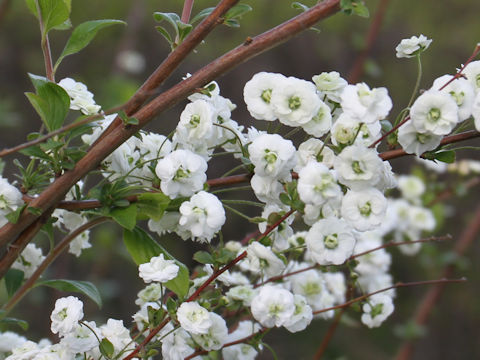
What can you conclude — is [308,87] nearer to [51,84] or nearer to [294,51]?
[51,84]

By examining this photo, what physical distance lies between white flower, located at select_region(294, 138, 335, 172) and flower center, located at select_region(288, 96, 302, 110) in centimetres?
4

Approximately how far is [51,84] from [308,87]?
24cm

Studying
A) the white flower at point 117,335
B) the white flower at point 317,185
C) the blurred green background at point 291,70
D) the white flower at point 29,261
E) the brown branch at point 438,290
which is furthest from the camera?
the blurred green background at point 291,70

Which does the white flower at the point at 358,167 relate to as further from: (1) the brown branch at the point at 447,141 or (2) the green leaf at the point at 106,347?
(2) the green leaf at the point at 106,347

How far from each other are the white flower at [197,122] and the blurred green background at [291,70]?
218cm

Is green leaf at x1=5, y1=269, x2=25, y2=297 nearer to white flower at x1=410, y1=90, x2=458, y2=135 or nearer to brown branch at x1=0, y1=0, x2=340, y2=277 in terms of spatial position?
brown branch at x1=0, y1=0, x2=340, y2=277

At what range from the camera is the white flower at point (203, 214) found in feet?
1.85

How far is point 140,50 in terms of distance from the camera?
3.14m

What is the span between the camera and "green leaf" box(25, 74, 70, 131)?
2.00ft

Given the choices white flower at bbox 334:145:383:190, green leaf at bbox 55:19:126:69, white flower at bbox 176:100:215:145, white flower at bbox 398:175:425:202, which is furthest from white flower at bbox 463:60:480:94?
white flower at bbox 398:175:425:202

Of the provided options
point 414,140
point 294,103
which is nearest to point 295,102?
point 294,103

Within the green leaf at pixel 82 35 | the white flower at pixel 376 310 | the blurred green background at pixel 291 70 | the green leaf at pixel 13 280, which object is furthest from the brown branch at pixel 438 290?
the green leaf at pixel 82 35

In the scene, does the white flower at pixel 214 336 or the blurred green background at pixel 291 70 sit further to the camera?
the blurred green background at pixel 291 70

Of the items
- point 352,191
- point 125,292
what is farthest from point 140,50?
point 352,191
